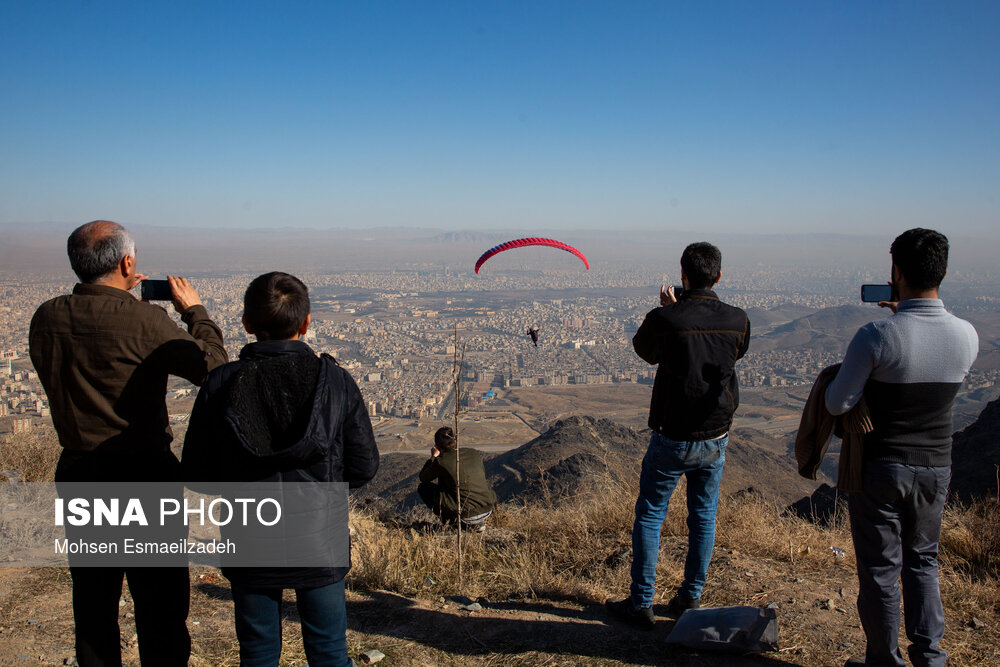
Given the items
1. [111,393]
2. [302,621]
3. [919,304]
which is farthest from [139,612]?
[919,304]

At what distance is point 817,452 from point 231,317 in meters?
34.4

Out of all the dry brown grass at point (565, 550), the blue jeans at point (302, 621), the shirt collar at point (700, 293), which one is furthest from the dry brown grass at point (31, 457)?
the shirt collar at point (700, 293)

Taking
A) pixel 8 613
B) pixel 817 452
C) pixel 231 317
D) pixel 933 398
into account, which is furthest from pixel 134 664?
pixel 231 317

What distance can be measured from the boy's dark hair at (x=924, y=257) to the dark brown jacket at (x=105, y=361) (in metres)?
3.02

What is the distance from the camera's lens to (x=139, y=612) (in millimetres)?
2574

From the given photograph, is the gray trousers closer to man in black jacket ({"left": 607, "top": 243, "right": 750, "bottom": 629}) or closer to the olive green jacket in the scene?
man in black jacket ({"left": 607, "top": 243, "right": 750, "bottom": 629})

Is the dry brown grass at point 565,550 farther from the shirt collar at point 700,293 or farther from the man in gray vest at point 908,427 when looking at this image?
the shirt collar at point 700,293

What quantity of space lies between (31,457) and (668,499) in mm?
7313

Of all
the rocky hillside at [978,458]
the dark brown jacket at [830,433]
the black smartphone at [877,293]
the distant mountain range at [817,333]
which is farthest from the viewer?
the distant mountain range at [817,333]

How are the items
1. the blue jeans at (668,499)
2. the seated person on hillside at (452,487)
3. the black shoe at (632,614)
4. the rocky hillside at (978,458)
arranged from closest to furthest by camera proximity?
the blue jeans at (668,499) → the black shoe at (632,614) → the seated person on hillside at (452,487) → the rocky hillside at (978,458)

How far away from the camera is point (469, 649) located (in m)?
3.38

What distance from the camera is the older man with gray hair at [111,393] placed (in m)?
2.53

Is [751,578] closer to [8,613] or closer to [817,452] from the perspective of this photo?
[817,452]

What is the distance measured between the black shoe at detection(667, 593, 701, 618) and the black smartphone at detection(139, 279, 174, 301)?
10.5 ft
